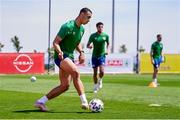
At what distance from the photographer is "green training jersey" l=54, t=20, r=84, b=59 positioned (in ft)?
34.7

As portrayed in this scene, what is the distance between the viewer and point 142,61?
45.0 metres

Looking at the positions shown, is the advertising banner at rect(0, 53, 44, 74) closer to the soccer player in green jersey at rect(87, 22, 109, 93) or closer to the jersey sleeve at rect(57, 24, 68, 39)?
the soccer player in green jersey at rect(87, 22, 109, 93)

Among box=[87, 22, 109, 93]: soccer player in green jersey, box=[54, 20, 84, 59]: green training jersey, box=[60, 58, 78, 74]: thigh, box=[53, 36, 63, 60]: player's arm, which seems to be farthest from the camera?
box=[87, 22, 109, 93]: soccer player in green jersey

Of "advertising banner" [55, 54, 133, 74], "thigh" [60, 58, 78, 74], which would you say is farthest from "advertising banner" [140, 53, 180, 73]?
"thigh" [60, 58, 78, 74]

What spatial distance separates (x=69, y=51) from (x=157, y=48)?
12837 mm

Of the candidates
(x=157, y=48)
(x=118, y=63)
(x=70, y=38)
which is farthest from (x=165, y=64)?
(x=70, y=38)

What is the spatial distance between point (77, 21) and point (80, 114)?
6.45 feet

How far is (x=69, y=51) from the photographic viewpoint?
10.7 meters

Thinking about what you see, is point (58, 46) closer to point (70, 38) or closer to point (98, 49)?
point (70, 38)

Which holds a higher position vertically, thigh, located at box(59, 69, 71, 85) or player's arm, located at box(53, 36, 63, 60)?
player's arm, located at box(53, 36, 63, 60)

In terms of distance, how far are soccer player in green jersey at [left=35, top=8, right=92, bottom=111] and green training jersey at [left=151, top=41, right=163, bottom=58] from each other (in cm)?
1249

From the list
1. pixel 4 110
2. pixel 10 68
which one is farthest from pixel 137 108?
pixel 10 68

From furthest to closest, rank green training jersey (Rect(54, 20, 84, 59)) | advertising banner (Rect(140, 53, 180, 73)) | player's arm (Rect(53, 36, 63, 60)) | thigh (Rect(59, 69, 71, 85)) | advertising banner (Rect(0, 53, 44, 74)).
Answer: advertising banner (Rect(140, 53, 180, 73)) → advertising banner (Rect(0, 53, 44, 74)) → thigh (Rect(59, 69, 71, 85)) → green training jersey (Rect(54, 20, 84, 59)) → player's arm (Rect(53, 36, 63, 60))

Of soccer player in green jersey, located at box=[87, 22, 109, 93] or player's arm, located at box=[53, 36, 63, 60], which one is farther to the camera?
soccer player in green jersey, located at box=[87, 22, 109, 93]
